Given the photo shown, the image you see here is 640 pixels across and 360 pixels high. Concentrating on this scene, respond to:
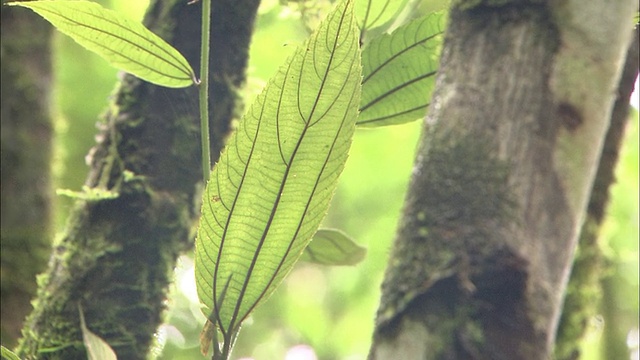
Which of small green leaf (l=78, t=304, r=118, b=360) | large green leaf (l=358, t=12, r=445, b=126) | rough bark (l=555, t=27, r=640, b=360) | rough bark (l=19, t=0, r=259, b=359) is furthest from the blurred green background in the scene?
small green leaf (l=78, t=304, r=118, b=360)

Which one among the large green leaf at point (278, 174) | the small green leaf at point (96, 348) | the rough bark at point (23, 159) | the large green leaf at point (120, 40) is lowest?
the small green leaf at point (96, 348)

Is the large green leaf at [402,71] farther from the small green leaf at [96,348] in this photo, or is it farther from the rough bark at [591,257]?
the rough bark at [591,257]

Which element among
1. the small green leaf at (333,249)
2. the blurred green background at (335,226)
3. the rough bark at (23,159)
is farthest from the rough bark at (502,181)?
the blurred green background at (335,226)

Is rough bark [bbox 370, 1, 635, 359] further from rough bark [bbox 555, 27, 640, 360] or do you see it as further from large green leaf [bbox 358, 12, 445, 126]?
rough bark [bbox 555, 27, 640, 360]

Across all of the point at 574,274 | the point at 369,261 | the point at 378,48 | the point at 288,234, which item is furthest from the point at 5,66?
the point at 369,261

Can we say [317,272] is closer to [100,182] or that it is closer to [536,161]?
[100,182]
